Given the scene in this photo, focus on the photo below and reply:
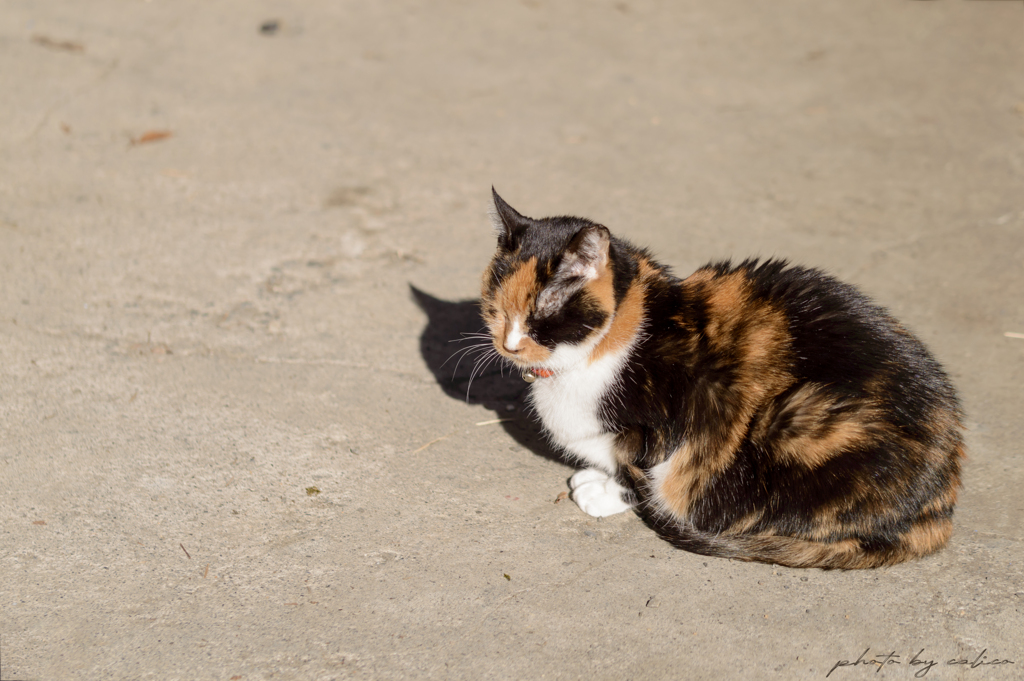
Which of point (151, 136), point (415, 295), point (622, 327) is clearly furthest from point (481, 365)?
point (151, 136)

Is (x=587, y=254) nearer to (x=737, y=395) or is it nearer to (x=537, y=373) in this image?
(x=537, y=373)

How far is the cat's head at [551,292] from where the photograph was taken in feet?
9.15

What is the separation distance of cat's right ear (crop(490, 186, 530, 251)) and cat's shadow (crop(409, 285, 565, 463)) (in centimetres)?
76

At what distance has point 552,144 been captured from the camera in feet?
19.1

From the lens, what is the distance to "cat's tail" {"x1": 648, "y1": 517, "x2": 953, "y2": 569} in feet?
8.92

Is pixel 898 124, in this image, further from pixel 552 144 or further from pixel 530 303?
pixel 530 303

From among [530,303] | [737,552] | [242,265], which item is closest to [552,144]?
[242,265]

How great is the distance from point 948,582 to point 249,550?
2430mm

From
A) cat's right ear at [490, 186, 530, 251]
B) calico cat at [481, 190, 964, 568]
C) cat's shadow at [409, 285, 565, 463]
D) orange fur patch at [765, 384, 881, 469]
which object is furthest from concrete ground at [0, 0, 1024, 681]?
cat's right ear at [490, 186, 530, 251]

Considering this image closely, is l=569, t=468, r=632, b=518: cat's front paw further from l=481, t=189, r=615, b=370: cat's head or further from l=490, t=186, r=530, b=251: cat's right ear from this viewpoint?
l=490, t=186, r=530, b=251: cat's right ear

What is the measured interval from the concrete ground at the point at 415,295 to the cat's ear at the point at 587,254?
0.99 m

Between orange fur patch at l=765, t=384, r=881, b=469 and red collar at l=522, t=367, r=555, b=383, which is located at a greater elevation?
orange fur patch at l=765, t=384, r=881, b=469

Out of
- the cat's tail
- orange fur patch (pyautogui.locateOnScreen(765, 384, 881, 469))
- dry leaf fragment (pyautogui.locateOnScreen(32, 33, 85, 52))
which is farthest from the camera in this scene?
dry leaf fragment (pyautogui.locateOnScreen(32, 33, 85, 52))

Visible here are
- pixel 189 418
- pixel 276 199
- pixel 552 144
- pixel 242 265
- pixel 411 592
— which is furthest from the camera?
pixel 552 144
